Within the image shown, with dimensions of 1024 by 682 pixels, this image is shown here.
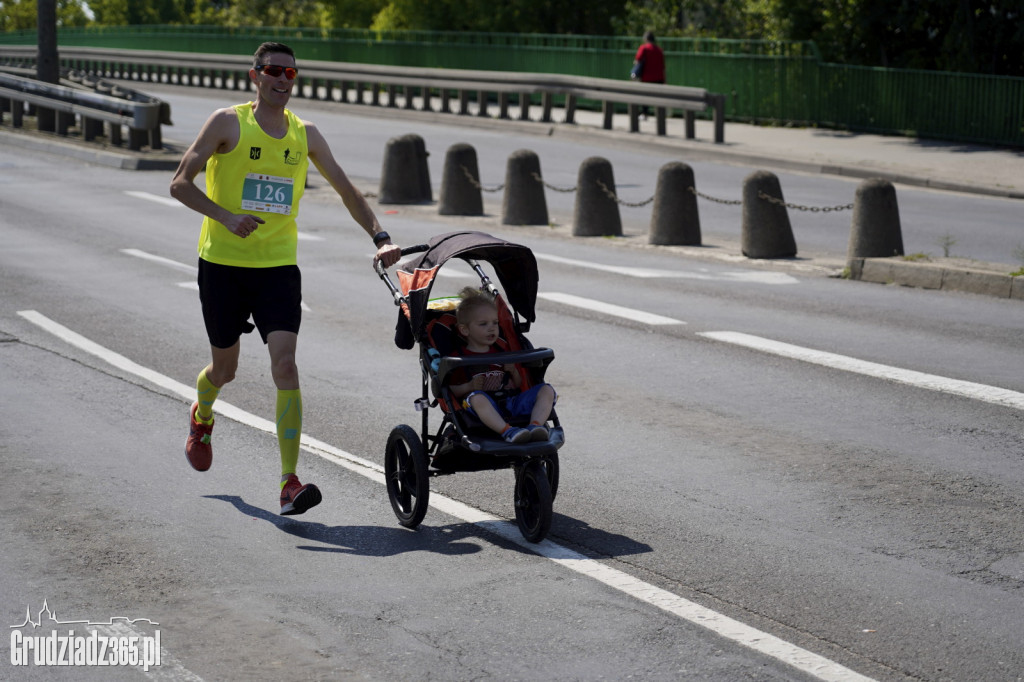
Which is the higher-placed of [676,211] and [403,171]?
[403,171]

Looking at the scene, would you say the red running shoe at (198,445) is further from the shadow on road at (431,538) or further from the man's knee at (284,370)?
the man's knee at (284,370)

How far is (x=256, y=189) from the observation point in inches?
267

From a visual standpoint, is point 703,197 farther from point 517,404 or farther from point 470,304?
point 517,404

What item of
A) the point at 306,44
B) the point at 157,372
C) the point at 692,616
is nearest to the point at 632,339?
the point at 157,372

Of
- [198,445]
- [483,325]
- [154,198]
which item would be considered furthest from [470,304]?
[154,198]

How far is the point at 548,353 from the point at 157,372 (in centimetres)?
432

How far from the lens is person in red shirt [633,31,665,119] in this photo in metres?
31.2

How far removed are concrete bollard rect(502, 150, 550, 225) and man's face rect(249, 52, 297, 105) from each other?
11.9 metres

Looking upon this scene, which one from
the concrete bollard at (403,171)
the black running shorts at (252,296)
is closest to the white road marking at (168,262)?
the concrete bollard at (403,171)

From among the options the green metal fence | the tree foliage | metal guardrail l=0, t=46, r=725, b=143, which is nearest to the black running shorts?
metal guardrail l=0, t=46, r=725, b=143

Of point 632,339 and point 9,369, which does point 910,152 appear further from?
point 9,369

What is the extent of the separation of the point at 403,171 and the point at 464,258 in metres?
14.4

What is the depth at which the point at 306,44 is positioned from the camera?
5034 centimetres

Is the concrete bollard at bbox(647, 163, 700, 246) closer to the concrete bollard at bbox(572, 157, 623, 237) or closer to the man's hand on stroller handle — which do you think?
the concrete bollard at bbox(572, 157, 623, 237)
